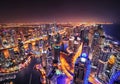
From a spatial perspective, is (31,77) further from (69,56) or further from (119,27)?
(119,27)

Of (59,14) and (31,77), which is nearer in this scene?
(31,77)

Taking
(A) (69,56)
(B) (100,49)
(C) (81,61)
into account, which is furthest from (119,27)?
(C) (81,61)

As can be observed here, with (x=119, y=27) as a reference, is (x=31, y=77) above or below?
below

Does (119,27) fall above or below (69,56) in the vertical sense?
above

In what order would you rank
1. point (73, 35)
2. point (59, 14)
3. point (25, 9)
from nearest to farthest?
point (25, 9) < point (59, 14) < point (73, 35)

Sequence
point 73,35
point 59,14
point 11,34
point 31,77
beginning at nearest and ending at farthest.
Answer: point 31,77, point 59,14, point 11,34, point 73,35

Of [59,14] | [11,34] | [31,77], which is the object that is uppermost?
[59,14]

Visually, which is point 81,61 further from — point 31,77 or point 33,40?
point 33,40

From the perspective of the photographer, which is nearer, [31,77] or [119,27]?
[31,77]

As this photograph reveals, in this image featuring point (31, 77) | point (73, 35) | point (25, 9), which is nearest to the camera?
point (31, 77)

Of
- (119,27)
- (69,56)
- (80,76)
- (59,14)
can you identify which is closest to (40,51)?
(69,56)
